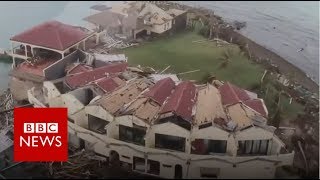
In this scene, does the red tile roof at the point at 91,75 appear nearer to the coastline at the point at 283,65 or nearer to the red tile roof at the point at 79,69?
the red tile roof at the point at 79,69

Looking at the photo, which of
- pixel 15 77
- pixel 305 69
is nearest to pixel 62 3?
pixel 15 77

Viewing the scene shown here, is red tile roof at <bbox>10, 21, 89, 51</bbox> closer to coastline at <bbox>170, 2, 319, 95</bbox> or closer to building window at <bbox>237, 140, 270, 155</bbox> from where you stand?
coastline at <bbox>170, 2, 319, 95</bbox>

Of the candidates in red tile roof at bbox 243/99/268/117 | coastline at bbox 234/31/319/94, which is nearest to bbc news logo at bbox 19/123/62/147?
red tile roof at bbox 243/99/268/117

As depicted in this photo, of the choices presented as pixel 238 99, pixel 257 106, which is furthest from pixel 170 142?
pixel 257 106

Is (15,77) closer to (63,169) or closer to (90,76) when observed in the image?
(90,76)

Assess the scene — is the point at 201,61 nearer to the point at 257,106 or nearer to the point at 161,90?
the point at 161,90
